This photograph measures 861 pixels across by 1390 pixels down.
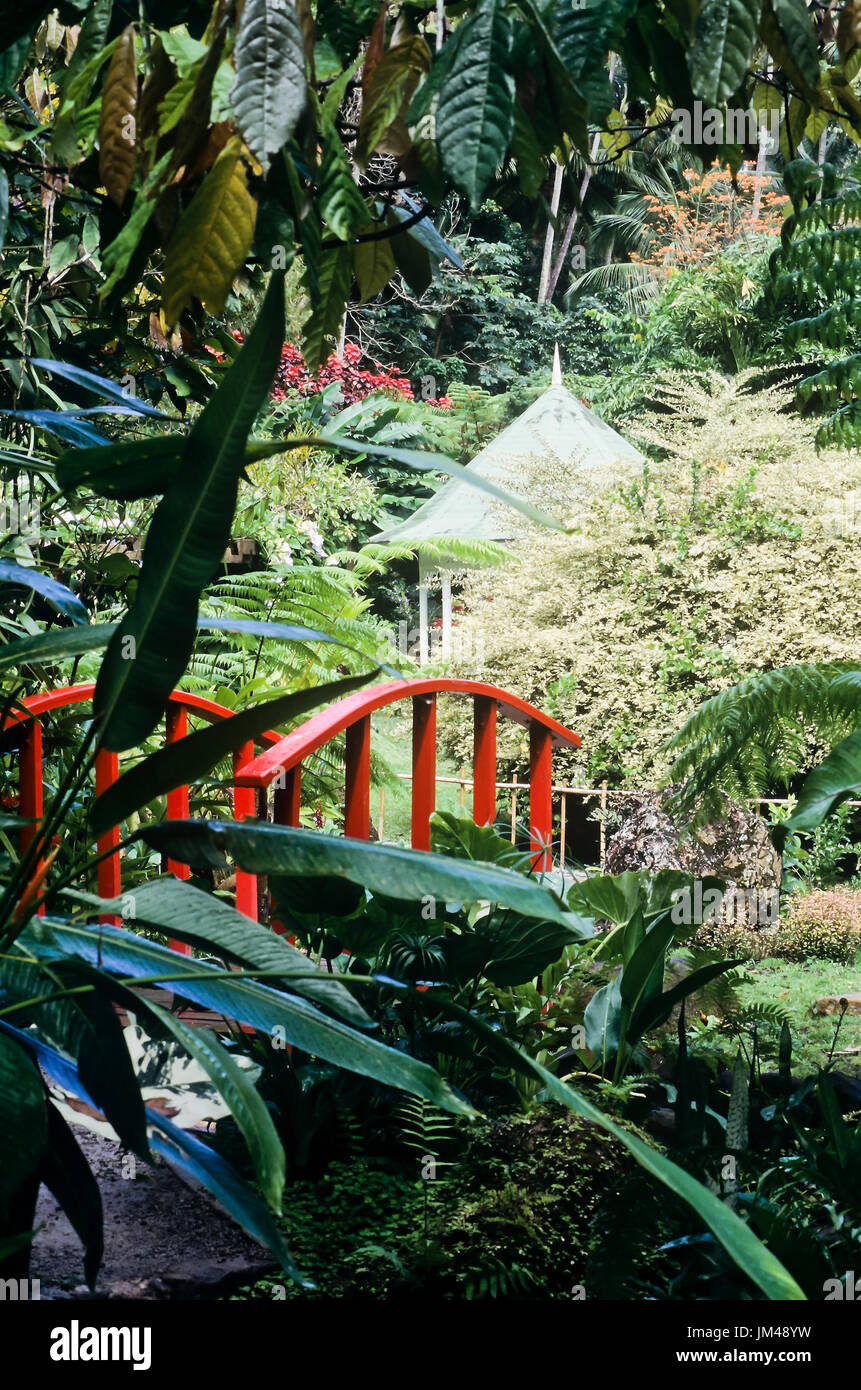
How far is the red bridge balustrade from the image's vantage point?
2537 millimetres

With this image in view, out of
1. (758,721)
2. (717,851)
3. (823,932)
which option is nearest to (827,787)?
(758,721)

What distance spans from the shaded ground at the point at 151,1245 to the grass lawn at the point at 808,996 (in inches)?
93.8

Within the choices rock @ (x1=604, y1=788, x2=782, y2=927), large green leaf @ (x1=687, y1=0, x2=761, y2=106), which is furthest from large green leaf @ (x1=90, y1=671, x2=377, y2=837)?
rock @ (x1=604, y1=788, x2=782, y2=927)

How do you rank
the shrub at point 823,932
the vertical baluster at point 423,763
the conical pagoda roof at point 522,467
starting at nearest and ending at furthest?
the vertical baluster at point 423,763 → the shrub at point 823,932 → the conical pagoda roof at point 522,467

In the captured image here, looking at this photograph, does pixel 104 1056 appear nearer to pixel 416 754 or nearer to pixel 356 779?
pixel 356 779

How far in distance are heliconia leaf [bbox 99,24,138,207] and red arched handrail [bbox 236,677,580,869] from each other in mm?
1147

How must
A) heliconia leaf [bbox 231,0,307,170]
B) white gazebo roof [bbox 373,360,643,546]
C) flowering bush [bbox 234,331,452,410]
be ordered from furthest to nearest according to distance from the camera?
flowering bush [bbox 234,331,452,410]
white gazebo roof [bbox 373,360,643,546]
heliconia leaf [bbox 231,0,307,170]

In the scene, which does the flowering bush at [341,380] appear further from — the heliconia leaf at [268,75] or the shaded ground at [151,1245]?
the heliconia leaf at [268,75]

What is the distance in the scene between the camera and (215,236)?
108cm

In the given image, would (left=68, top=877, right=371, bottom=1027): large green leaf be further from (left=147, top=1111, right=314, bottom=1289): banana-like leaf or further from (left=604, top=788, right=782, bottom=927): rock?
(left=604, top=788, right=782, bottom=927): rock

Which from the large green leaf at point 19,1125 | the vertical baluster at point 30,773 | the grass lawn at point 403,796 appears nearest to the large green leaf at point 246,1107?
the large green leaf at point 19,1125

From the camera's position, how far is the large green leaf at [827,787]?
1553 mm
